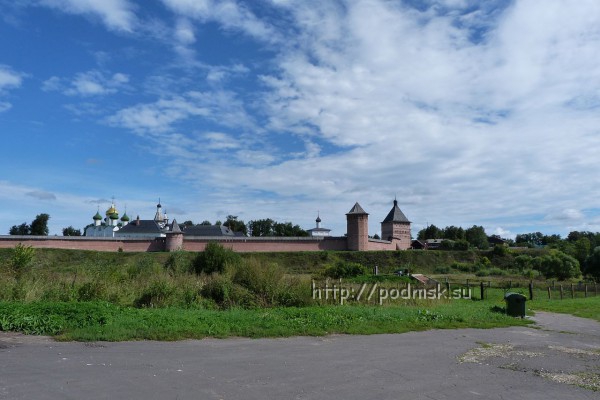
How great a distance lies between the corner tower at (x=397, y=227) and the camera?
76.6m

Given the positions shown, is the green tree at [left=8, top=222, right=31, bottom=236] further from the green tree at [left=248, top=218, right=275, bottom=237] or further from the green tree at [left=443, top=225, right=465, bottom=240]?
the green tree at [left=443, top=225, right=465, bottom=240]

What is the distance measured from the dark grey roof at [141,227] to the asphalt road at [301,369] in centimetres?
7723

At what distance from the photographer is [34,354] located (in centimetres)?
841

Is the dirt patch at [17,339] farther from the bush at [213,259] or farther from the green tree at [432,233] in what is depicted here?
the green tree at [432,233]

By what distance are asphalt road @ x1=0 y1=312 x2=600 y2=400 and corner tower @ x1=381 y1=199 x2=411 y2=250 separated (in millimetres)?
65810

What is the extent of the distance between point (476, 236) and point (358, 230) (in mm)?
51456

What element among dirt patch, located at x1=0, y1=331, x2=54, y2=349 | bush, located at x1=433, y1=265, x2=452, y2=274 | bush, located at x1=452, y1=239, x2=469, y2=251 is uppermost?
bush, located at x1=452, y1=239, x2=469, y2=251

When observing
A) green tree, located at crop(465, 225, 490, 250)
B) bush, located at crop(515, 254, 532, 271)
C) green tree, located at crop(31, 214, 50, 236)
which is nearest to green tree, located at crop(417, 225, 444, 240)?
green tree, located at crop(465, 225, 490, 250)

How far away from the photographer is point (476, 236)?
103688mm

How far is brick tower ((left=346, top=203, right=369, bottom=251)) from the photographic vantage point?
6266cm

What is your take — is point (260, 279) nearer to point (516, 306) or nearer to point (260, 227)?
point (516, 306)

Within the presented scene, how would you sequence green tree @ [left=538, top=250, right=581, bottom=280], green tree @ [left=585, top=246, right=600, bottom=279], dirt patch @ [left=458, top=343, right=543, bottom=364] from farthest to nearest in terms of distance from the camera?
1. green tree @ [left=538, top=250, right=581, bottom=280]
2. green tree @ [left=585, top=246, right=600, bottom=279]
3. dirt patch @ [left=458, top=343, right=543, bottom=364]

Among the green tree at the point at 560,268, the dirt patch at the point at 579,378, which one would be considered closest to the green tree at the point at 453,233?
the green tree at the point at 560,268

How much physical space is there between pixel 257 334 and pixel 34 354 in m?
4.65
